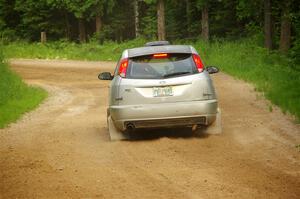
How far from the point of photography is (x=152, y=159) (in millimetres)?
9055

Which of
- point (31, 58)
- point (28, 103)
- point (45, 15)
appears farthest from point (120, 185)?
point (45, 15)

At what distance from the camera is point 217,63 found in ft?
87.1

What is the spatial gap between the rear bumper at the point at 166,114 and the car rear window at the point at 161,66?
0.55 meters

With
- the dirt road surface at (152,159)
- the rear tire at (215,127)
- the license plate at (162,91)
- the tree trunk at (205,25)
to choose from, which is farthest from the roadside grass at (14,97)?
the tree trunk at (205,25)

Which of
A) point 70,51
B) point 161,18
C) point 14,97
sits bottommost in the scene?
point 70,51

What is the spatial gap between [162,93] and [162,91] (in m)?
0.03

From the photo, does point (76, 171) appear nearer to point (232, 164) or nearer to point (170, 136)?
point (232, 164)

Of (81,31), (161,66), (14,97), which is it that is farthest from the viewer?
(81,31)

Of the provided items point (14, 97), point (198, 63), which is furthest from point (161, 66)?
point (14, 97)

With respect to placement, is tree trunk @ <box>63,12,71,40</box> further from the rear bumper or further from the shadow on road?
the rear bumper

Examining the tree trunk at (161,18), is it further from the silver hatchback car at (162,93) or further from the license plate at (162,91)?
the license plate at (162,91)

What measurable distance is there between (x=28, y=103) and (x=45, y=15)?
107ft

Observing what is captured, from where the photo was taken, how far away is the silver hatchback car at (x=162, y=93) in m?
10.3

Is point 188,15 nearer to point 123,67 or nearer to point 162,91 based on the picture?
point 123,67
